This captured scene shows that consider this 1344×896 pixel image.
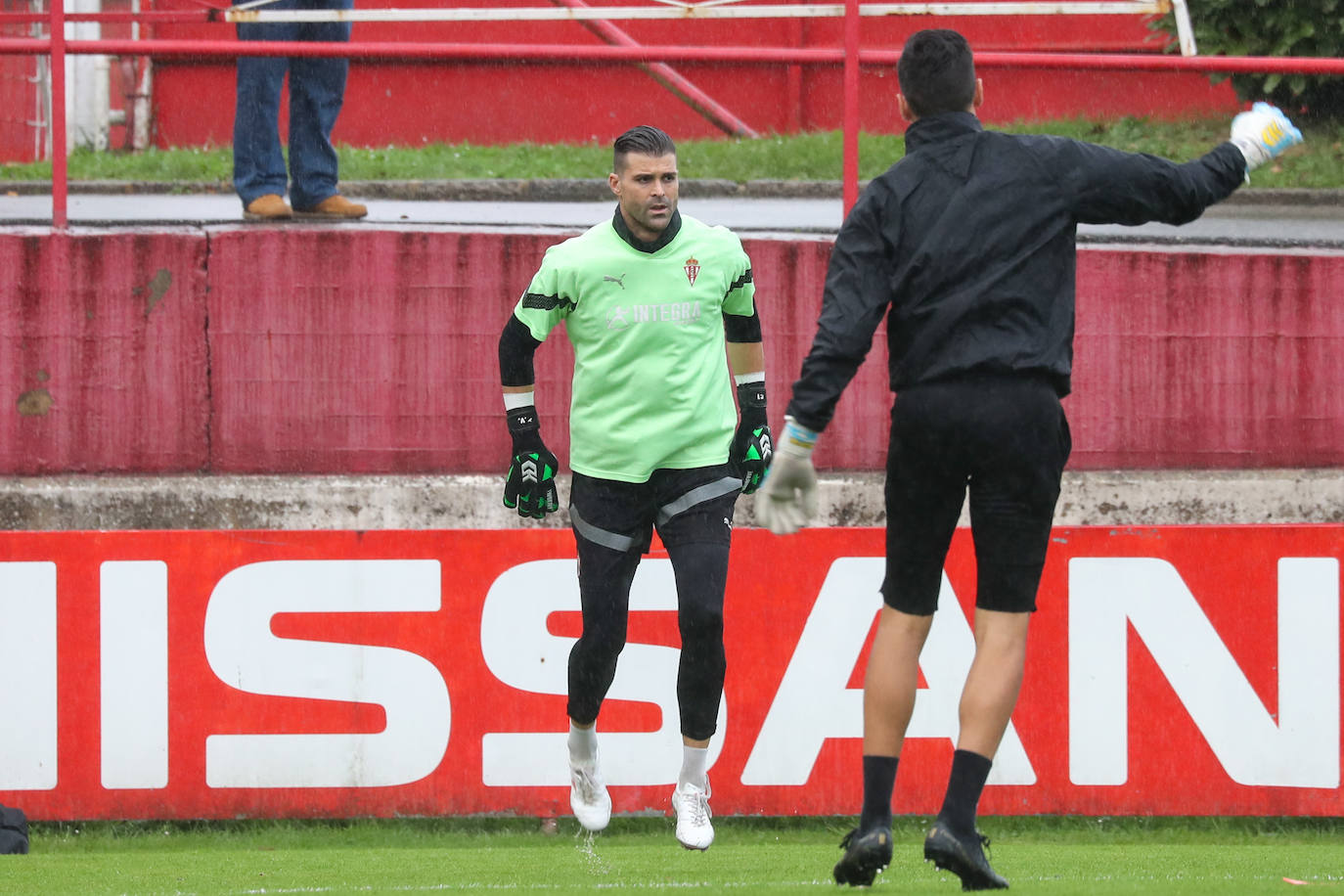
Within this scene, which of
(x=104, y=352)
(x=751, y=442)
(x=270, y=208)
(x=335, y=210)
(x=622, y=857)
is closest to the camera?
(x=751, y=442)

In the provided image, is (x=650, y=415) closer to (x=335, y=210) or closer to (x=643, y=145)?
(x=643, y=145)

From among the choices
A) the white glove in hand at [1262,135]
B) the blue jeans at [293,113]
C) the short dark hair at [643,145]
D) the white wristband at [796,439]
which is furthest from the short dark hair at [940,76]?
the blue jeans at [293,113]

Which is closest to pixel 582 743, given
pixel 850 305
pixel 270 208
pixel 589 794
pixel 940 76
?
pixel 589 794

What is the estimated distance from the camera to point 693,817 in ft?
18.8

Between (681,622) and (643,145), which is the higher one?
A: (643,145)

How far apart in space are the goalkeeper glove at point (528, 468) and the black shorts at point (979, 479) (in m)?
1.53

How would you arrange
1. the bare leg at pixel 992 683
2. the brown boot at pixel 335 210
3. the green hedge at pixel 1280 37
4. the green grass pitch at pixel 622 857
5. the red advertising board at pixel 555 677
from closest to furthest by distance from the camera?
the bare leg at pixel 992 683 < the green grass pitch at pixel 622 857 < the red advertising board at pixel 555 677 < the brown boot at pixel 335 210 < the green hedge at pixel 1280 37

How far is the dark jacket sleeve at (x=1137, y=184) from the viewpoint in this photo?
449 cm

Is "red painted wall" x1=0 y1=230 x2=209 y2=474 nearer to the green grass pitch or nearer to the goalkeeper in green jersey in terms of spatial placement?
the green grass pitch

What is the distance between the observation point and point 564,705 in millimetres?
7105

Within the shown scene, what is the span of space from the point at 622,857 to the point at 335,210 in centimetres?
366

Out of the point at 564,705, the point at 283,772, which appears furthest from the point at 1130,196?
the point at 283,772

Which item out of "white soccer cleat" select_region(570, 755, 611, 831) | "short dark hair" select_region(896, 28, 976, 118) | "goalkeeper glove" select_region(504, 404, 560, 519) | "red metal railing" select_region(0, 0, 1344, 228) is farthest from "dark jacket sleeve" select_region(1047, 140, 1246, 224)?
"red metal railing" select_region(0, 0, 1344, 228)

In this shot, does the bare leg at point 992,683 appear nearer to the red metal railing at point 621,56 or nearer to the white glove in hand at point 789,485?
the white glove in hand at point 789,485
